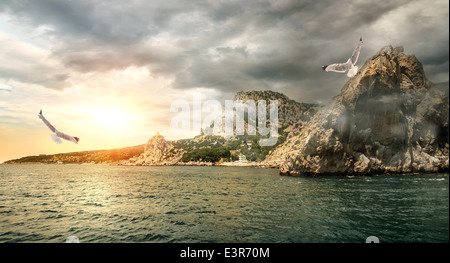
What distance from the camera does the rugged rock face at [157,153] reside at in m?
177

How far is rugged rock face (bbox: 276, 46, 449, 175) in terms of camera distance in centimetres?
5122

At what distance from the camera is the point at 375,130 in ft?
184

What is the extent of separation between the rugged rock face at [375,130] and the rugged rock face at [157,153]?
13236 cm

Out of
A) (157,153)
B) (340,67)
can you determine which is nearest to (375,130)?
(340,67)

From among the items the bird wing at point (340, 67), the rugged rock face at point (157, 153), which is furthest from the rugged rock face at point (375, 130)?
the rugged rock face at point (157, 153)

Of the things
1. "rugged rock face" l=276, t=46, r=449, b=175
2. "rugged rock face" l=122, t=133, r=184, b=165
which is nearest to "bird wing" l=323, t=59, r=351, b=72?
"rugged rock face" l=276, t=46, r=449, b=175

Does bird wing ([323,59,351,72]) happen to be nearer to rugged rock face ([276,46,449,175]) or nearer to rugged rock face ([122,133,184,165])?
rugged rock face ([276,46,449,175])

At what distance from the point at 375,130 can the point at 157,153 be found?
161 meters

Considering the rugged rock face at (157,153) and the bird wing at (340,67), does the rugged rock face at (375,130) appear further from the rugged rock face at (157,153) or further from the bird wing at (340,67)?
the rugged rock face at (157,153)

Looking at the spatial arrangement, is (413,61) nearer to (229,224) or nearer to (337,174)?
(337,174)

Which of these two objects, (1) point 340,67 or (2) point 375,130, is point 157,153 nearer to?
(2) point 375,130
